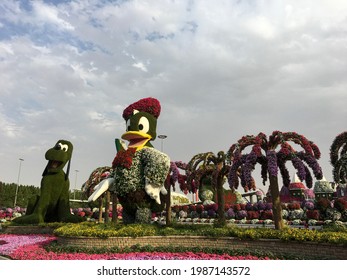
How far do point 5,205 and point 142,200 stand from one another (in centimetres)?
4805

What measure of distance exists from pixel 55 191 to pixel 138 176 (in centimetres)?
869

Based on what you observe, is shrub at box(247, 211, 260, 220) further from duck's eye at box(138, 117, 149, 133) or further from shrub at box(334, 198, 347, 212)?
duck's eye at box(138, 117, 149, 133)

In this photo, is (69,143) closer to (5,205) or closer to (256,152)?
(256,152)

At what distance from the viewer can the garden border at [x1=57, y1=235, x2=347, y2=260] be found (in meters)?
8.80

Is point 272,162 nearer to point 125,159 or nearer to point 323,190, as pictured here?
point 125,159

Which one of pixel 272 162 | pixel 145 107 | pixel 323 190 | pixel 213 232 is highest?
pixel 145 107

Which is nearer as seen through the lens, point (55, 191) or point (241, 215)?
point (55, 191)

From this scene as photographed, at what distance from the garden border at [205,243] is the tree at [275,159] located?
161 centimetres

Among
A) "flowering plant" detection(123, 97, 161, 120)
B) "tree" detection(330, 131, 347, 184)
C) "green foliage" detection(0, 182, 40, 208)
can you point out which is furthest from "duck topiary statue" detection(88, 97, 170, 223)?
"green foliage" detection(0, 182, 40, 208)

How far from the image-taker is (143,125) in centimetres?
1321

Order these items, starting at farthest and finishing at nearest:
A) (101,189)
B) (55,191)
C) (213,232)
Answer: (55,191), (101,189), (213,232)

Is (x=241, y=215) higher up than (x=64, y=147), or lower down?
lower down

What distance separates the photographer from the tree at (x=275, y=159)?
10.5 metres

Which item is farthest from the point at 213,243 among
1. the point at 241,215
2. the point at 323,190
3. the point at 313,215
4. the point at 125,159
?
the point at 323,190
